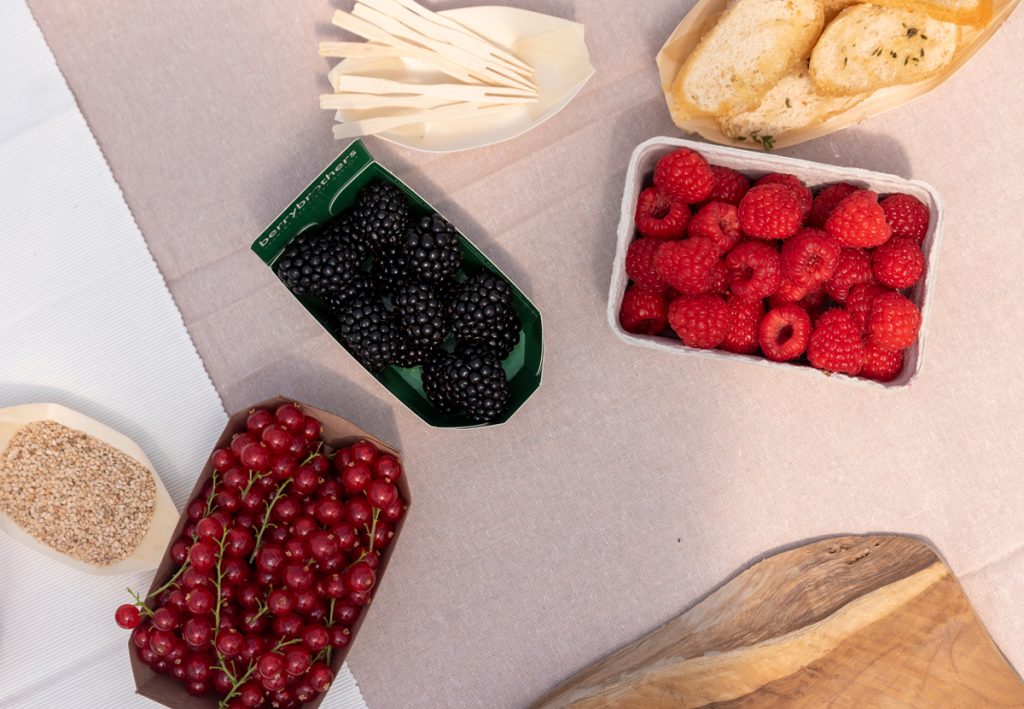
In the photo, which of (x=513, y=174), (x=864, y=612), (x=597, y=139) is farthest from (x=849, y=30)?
(x=864, y=612)

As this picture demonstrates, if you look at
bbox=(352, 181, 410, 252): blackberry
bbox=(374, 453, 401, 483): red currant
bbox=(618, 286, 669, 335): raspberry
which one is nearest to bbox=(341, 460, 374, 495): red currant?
bbox=(374, 453, 401, 483): red currant

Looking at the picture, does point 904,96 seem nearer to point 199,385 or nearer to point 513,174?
point 513,174

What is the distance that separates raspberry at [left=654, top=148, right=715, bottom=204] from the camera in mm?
1002

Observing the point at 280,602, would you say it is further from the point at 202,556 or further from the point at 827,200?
the point at 827,200

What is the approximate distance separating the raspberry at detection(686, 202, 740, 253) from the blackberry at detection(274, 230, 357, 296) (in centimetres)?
50

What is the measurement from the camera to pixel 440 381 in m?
1.08

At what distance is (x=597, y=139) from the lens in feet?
3.87

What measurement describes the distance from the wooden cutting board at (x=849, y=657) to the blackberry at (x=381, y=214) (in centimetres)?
77

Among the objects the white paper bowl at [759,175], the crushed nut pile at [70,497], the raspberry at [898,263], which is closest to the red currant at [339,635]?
the crushed nut pile at [70,497]

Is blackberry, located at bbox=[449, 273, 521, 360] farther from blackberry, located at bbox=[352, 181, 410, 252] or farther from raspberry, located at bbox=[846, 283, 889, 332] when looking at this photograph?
raspberry, located at bbox=[846, 283, 889, 332]

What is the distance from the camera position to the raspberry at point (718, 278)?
1.00 m

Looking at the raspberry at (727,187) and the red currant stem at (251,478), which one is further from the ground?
the raspberry at (727,187)

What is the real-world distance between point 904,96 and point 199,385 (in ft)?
3.89

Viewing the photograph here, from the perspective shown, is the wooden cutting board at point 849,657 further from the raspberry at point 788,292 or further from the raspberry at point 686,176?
the raspberry at point 686,176
